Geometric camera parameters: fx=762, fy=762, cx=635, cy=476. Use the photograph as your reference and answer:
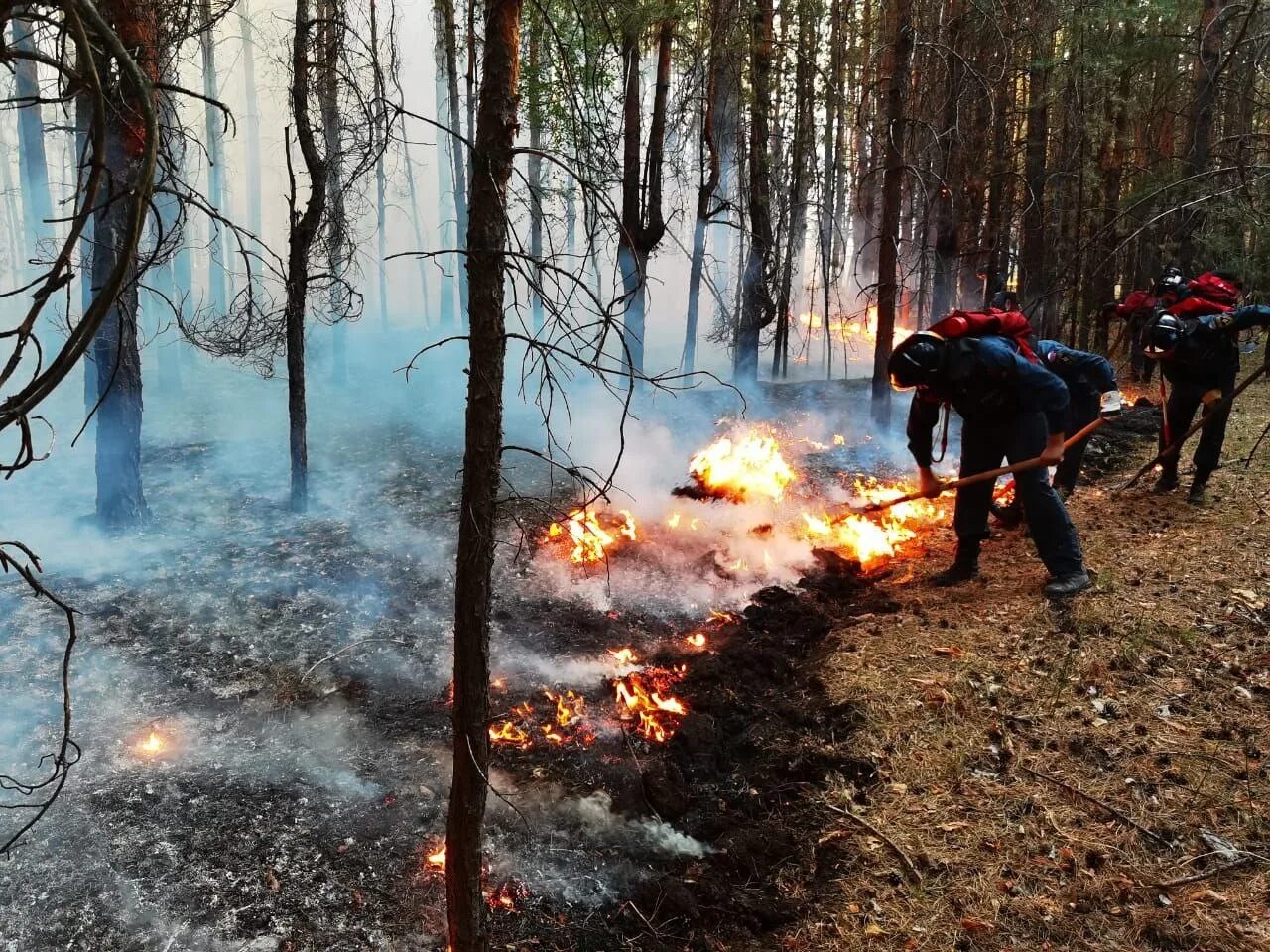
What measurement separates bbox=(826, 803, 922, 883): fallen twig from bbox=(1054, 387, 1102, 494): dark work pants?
5.12m

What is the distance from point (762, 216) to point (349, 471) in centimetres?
Result: 772

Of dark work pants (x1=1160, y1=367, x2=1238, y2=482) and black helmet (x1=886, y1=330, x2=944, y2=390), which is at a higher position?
black helmet (x1=886, y1=330, x2=944, y2=390)

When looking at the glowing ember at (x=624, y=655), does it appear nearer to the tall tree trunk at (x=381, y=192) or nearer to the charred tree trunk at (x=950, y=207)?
the tall tree trunk at (x=381, y=192)

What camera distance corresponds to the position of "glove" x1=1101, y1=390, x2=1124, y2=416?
238 inches

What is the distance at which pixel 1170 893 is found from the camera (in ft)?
10.8

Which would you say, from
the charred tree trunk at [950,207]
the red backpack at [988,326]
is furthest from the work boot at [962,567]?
the charred tree trunk at [950,207]

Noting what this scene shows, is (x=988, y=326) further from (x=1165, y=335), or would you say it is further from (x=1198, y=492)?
(x=1198, y=492)

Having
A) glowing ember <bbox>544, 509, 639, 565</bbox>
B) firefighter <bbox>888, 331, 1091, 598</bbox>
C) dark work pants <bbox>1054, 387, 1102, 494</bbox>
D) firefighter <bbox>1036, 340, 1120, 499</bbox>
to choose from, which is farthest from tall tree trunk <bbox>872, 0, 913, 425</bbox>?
glowing ember <bbox>544, 509, 639, 565</bbox>

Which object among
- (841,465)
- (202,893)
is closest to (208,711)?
(202,893)

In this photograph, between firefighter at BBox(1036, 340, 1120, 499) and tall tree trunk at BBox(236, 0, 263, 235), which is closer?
firefighter at BBox(1036, 340, 1120, 499)

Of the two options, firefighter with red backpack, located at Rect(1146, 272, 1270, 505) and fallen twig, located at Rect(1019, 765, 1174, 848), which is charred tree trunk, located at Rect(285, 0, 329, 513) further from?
firefighter with red backpack, located at Rect(1146, 272, 1270, 505)

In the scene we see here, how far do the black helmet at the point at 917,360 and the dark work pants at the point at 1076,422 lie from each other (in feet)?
8.52

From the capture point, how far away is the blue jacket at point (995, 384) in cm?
579

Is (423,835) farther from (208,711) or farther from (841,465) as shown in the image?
(841,465)
